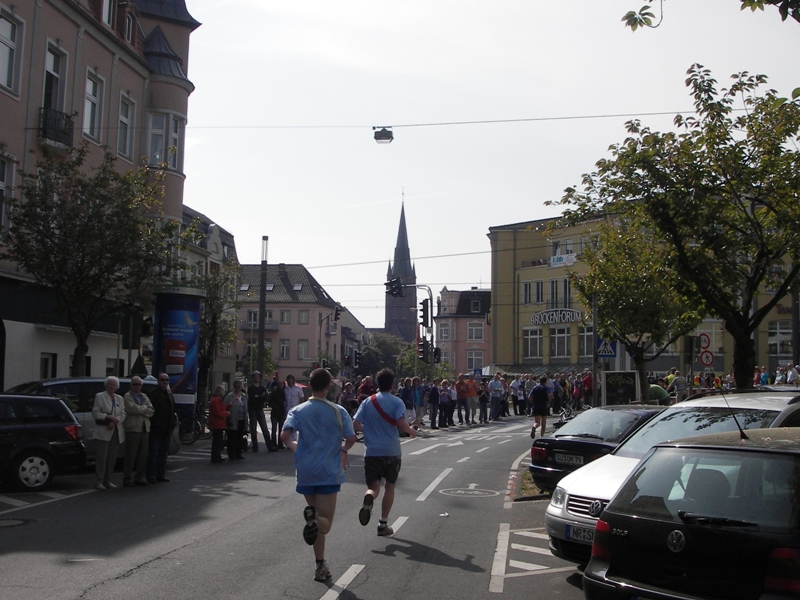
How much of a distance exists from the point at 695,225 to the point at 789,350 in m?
44.8

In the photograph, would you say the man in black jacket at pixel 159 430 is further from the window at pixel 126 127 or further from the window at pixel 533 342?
the window at pixel 533 342

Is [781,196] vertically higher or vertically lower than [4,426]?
higher

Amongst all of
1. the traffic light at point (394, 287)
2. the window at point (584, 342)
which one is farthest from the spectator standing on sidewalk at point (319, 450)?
the window at point (584, 342)

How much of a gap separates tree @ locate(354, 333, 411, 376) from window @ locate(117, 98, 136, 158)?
87.6 metres

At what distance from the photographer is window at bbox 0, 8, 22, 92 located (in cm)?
2314

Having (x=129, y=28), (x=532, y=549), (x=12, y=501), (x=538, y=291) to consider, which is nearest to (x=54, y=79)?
(x=129, y=28)

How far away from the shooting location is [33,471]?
13.6 metres

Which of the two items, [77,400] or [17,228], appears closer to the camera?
[77,400]

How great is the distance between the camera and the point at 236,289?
4125 centimetres

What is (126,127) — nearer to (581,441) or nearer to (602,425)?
(602,425)

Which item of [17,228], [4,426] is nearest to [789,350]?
[17,228]

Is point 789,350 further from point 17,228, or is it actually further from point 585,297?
point 17,228

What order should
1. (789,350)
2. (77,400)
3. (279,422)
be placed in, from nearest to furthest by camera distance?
(77,400)
(279,422)
(789,350)

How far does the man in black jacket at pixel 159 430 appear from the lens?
14.8 meters
